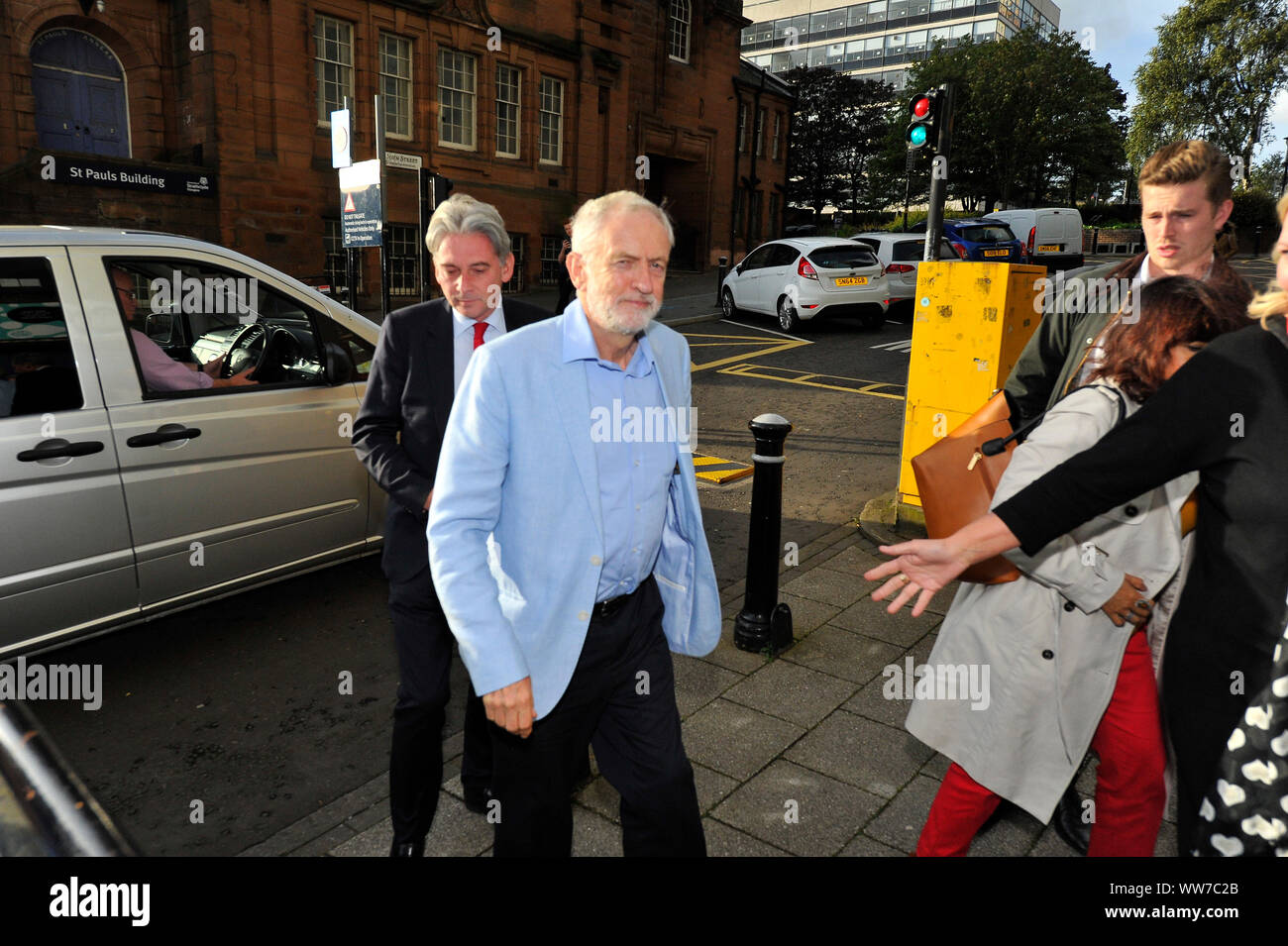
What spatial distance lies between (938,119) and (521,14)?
18.1 meters

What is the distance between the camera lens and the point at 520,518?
2055 mm

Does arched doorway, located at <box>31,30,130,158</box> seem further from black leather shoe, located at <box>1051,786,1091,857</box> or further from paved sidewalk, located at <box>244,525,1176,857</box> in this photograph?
black leather shoe, located at <box>1051,786,1091,857</box>

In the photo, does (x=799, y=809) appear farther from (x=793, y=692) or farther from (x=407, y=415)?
(x=407, y=415)

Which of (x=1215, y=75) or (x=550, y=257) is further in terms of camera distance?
(x=1215, y=75)

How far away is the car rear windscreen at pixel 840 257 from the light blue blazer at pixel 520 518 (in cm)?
1440

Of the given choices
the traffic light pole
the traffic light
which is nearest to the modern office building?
the traffic light

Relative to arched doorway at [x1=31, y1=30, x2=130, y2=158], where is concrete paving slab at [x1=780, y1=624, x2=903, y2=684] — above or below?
below

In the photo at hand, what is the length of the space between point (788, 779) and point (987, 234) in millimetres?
19704

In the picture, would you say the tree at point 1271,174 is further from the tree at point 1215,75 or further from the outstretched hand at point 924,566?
the outstretched hand at point 924,566

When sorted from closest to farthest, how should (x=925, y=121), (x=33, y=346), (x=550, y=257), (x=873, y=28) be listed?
(x=33, y=346) → (x=925, y=121) → (x=550, y=257) → (x=873, y=28)

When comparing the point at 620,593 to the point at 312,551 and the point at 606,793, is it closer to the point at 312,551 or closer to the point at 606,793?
the point at 606,793

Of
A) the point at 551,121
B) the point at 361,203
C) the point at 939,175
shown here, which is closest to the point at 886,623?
the point at 939,175

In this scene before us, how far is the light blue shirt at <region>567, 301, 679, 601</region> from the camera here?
2.09 m

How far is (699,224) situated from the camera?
31.2 m
